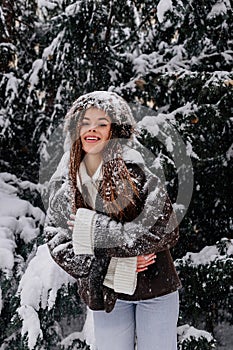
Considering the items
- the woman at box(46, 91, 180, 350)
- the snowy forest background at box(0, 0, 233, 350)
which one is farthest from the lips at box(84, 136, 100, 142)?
the snowy forest background at box(0, 0, 233, 350)

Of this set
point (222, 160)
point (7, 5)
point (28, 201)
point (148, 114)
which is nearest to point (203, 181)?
point (222, 160)

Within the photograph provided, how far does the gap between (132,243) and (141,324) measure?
0.40m

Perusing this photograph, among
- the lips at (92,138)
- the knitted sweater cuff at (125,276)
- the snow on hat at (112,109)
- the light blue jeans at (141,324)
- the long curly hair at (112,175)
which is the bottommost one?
the light blue jeans at (141,324)

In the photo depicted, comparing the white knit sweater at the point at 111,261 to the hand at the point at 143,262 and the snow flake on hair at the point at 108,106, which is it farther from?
the snow flake on hair at the point at 108,106

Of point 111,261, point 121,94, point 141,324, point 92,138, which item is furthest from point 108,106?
point 121,94

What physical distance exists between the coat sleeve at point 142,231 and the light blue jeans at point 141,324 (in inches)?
10.3

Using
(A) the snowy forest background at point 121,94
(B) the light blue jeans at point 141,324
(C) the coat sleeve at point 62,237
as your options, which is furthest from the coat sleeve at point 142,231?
(A) the snowy forest background at point 121,94

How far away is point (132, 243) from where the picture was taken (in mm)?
1922

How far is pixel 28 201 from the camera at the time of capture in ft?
12.9

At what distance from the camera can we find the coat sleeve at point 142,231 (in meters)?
A: 1.93

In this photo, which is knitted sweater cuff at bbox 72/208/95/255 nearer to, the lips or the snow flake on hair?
the lips

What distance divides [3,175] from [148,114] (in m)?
1.35

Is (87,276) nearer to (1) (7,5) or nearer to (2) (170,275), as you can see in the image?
(2) (170,275)

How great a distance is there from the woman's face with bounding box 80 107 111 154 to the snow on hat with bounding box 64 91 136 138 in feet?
0.08
